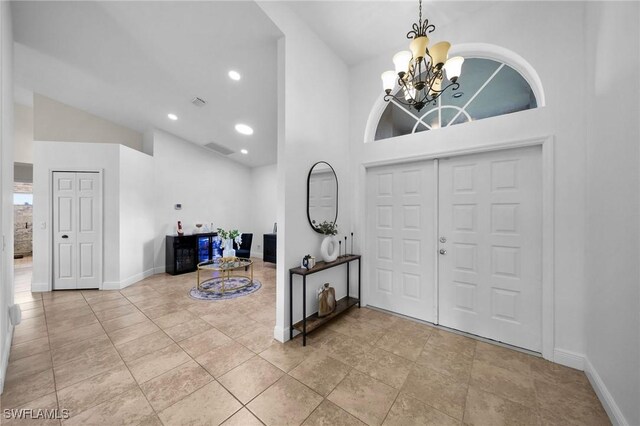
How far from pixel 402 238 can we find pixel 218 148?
499cm

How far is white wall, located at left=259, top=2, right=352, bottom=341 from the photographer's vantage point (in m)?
2.46

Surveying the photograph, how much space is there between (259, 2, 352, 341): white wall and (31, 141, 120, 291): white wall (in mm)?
3684

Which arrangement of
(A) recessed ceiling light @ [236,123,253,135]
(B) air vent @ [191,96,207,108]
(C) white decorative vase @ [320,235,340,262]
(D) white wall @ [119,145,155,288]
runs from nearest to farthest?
(C) white decorative vase @ [320,235,340,262] < (B) air vent @ [191,96,207,108] < (D) white wall @ [119,145,155,288] < (A) recessed ceiling light @ [236,123,253,135]

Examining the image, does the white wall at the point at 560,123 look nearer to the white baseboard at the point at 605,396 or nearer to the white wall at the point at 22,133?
the white baseboard at the point at 605,396

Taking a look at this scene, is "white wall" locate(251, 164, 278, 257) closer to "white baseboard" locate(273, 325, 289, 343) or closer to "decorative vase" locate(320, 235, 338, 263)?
"decorative vase" locate(320, 235, 338, 263)

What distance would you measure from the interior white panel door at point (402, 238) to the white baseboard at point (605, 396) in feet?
4.06

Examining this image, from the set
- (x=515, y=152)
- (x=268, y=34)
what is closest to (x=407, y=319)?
(x=515, y=152)

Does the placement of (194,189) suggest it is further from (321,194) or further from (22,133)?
(321,194)

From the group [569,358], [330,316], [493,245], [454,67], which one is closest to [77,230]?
[330,316]

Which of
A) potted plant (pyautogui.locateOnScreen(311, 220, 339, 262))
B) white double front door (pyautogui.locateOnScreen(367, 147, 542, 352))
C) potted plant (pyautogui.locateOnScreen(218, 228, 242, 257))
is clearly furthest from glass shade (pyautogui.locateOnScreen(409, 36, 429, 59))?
potted plant (pyautogui.locateOnScreen(218, 228, 242, 257))

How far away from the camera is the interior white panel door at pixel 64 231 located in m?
3.99

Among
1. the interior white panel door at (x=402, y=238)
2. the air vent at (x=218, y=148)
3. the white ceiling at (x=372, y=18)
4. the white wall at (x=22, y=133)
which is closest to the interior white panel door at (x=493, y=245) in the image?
the interior white panel door at (x=402, y=238)

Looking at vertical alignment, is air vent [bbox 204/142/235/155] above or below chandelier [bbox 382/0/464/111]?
above

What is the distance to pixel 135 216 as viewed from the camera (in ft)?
15.0
